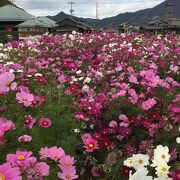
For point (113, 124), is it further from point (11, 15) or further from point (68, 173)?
point (11, 15)

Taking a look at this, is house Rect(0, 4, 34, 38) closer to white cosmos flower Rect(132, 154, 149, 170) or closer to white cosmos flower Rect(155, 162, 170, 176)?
white cosmos flower Rect(132, 154, 149, 170)

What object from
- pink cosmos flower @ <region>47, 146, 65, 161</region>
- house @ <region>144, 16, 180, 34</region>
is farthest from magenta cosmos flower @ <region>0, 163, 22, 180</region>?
house @ <region>144, 16, 180, 34</region>

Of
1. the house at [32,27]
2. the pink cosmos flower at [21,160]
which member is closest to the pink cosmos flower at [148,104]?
the pink cosmos flower at [21,160]

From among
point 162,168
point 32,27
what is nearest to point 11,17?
point 32,27

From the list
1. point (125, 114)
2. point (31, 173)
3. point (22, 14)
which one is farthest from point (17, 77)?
point (22, 14)

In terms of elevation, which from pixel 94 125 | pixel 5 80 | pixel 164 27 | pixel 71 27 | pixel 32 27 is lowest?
pixel 71 27

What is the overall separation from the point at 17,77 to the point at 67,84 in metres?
1.07

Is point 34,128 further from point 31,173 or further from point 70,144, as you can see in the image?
point 31,173

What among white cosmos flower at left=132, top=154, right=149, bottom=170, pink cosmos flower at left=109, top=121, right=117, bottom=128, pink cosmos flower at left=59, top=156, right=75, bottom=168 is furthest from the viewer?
pink cosmos flower at left=109, top=121, right=117, bottom=128

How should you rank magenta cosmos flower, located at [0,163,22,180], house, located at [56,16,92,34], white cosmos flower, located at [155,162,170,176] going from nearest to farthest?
magenta cosmos flower, located at [0,163,22,180] < white cosmos flower, located at [155,162,170,176] < house, located at [56,16,92,34]

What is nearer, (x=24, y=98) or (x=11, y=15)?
(x=24, y=98)

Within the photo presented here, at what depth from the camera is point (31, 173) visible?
1783 millimetres

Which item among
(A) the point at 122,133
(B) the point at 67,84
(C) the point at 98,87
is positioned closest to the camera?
(A) the point at 122,133

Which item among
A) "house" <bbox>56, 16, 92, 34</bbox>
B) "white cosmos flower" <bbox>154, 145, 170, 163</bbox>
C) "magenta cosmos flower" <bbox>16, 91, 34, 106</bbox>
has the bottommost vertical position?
"house" <bbox>56, 16, 92, 34</bbox>
